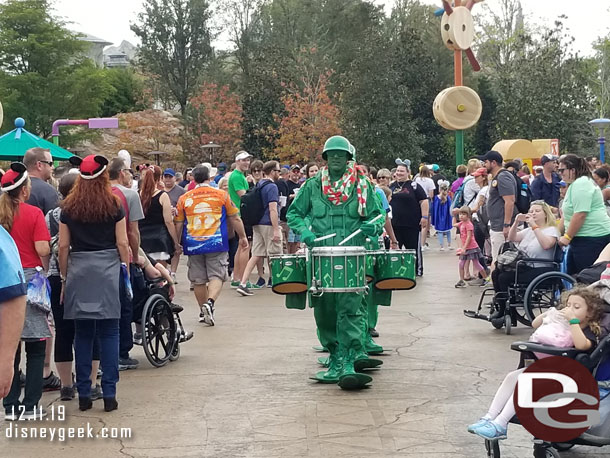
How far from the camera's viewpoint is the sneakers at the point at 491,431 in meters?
5.72

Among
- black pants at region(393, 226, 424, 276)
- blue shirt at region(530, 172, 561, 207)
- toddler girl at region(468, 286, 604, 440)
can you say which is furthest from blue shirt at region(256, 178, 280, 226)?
toddler girl at region(468, 286, 604, 440)

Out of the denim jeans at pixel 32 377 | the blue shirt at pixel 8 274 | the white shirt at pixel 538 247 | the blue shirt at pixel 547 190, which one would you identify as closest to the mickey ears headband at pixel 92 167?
the denim jeans at pixel 32 377

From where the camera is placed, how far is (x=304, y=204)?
28.5ft

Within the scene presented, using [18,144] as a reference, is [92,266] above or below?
below

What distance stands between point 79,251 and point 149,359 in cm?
192

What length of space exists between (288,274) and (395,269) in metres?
1.01

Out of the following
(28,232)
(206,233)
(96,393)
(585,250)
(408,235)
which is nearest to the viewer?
(28,232)

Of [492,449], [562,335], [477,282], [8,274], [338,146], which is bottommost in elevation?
[477,282]

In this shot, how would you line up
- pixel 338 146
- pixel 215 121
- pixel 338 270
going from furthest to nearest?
1. pixel 215 121
2. pixel 338 146
3. pixel 338 270

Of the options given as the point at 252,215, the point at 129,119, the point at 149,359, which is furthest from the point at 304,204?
the point at 129,119

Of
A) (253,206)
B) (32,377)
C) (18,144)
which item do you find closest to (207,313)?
(253,206)

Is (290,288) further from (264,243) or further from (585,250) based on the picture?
(264,243)

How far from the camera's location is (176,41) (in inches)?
2299

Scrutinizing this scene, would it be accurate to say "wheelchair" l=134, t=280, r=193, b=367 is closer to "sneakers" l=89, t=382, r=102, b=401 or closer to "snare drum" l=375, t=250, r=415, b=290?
"sneakers" l=89, t=382, r=102, b=401
